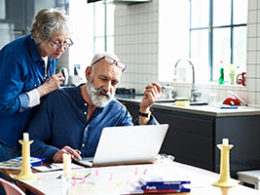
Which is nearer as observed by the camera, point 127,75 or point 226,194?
point 226,194

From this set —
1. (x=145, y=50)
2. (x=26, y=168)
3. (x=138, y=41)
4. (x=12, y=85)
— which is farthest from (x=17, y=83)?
(x=138, y=41)

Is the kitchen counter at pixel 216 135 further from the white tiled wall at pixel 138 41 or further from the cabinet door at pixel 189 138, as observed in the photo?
the white tiled wall at pixel 138 41

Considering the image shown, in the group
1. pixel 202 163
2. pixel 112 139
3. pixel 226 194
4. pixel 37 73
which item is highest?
pixel 37 73

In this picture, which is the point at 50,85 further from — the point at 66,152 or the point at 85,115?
the point at 66,152

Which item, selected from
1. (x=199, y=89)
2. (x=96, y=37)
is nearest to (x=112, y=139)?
(x=199, y=89)

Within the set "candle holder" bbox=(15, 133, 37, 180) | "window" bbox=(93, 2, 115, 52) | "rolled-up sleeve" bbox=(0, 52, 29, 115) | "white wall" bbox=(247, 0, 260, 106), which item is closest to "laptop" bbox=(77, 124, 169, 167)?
"candle holder" bbox=(15, 133, 37, 180)

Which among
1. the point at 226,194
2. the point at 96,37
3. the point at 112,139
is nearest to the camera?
the point at 226,194

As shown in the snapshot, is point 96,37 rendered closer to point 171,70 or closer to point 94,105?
point 171,70

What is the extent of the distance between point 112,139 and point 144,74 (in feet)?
13.6

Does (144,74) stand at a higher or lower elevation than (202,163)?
higher

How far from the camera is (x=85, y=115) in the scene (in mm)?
3006

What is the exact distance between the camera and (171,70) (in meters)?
6.35

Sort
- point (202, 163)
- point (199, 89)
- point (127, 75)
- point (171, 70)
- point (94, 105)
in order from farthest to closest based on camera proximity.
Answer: point (127, 75) < point (171, 70) < point (199, 89) < point (202, 163) < point (94, 105)

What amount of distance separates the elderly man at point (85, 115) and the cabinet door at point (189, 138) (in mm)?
1674
